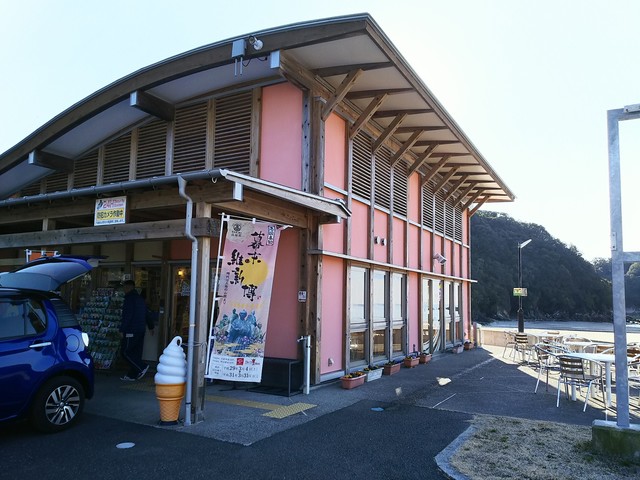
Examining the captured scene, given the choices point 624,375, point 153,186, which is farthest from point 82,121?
point 624,375

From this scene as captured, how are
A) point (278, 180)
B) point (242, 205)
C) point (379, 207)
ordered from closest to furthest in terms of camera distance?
1. point (242, 205)
2. point (278, 180)
3. point (379, 207)

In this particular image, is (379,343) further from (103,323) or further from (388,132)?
(103,323)

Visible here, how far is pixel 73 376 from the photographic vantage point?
6125 mm

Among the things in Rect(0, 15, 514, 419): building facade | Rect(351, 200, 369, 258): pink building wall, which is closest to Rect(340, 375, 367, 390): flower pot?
Rect(0, 15, 514, 419): building facade

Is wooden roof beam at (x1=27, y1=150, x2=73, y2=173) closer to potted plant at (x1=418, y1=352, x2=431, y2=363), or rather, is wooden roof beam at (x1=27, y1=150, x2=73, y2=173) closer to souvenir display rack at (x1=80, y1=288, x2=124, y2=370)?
souvenir display rack at (x1=80, y1=288, x2=124, y2=370)

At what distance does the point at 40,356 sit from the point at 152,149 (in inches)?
238

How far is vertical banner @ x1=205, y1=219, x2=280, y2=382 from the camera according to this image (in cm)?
661

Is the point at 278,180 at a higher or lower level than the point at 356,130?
lower

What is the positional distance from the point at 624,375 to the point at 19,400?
6.72 m

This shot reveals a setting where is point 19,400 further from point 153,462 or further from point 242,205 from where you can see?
point 242,205

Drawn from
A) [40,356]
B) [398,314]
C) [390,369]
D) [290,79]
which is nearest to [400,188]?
[398,314]

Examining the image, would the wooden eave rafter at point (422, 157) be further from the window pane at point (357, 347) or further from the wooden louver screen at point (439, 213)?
the window pane at point (357, 347)

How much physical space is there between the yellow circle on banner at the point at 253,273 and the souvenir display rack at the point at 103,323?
458cm

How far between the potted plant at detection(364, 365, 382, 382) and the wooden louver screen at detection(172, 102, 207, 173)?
543 cm
